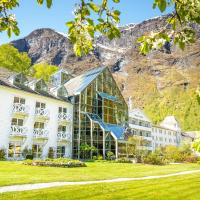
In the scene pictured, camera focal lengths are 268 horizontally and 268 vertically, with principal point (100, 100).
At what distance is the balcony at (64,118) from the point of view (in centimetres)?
3731

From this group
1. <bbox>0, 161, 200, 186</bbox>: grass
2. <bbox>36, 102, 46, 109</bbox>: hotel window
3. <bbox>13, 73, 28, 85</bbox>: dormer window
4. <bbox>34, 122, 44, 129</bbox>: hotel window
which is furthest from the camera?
<bbox>36, 102, 46, 109</bbox>: hotel window

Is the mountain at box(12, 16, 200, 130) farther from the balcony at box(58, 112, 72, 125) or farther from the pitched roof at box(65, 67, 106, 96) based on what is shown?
the balcony at box(58, 112, 72, 125)

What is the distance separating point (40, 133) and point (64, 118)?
495 centimetres

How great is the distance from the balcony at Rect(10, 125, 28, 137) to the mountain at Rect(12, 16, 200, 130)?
100305 millimetres

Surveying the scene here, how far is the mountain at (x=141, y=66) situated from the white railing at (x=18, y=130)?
10031cm

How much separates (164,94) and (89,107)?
10620 centimetres

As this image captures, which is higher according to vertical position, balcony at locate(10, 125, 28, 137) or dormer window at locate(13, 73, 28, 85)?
dormer window at locate(13, 73, 28, 85)

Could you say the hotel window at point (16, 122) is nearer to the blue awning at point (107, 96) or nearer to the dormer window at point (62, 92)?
the dormer window at point (62, 92)

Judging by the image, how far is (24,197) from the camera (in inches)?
387

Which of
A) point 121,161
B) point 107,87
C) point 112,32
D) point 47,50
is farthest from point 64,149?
point 47,50

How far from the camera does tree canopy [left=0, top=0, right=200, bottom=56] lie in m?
2.96

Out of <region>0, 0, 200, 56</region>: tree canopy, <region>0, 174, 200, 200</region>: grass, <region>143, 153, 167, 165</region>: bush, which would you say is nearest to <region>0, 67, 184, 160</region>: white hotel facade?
<region>143, 153, 167, 165</region>: bush

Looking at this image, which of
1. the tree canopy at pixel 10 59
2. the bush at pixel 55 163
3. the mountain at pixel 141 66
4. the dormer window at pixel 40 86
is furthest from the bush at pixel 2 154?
the mountain at pixel 141 66

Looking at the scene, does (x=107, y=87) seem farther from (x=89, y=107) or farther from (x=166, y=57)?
(x=166, y=57)
